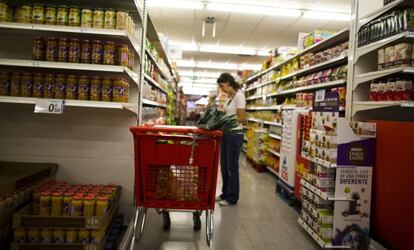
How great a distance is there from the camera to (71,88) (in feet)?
8.21

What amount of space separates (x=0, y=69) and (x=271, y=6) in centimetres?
577

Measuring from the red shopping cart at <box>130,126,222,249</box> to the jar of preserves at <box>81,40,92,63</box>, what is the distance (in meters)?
0.83

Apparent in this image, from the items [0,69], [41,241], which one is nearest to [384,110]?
[41,241]

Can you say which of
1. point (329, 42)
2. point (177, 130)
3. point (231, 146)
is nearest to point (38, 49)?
point (177, 130)

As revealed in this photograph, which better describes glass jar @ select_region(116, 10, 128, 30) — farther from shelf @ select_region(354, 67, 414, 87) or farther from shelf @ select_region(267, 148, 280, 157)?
shelf @ select_region(267, 148, 280, 157)

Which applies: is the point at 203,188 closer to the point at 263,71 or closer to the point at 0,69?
the point at 0,69

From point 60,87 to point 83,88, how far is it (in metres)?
0.18

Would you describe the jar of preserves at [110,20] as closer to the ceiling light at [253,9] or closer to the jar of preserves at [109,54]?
the jar of preserves at [109,54]

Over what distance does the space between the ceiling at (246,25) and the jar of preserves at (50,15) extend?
4.94 m

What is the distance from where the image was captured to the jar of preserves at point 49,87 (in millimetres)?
2482

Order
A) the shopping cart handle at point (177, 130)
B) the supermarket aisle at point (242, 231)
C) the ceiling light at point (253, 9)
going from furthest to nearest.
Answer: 1. the ceiling light at point (253, 9)
2. the supermarket aisle at point (242, 231)
3. the shopping cart handle at point (177, 130)

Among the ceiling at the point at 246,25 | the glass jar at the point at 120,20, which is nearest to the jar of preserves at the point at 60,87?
the glass jar at the point at 120,20

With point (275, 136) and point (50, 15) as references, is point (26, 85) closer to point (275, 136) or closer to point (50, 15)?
point (50, 15)

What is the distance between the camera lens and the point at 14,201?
7.54ft
